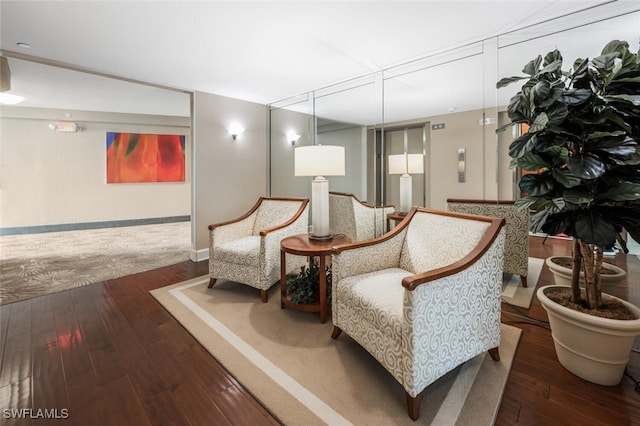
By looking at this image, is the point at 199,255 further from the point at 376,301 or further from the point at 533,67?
the point at 533,67

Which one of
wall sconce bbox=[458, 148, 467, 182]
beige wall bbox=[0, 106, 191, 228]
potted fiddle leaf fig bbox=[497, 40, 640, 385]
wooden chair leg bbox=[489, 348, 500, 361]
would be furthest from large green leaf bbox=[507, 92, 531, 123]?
beige wall bbox=[0, 106, 191, 228]

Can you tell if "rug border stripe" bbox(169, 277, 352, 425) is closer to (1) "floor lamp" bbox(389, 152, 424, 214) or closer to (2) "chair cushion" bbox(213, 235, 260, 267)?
(2) "chair cushion" bbox(213, 235, 260, 267)

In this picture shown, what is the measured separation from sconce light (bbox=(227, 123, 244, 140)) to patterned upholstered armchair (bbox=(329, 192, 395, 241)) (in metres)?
1.88

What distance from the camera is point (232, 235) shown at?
309 centimetres

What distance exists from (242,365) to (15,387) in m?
1.19

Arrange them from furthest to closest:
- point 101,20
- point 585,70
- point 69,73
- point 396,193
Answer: point 69,73 → point 396,193 → point 101,20 → point 585,70

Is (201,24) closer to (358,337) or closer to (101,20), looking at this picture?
(101,20)

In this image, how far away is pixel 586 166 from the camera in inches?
53.3

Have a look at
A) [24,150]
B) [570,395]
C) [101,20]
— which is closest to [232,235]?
[101,20]

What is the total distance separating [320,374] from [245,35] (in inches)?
102

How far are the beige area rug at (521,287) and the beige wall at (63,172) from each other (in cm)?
657

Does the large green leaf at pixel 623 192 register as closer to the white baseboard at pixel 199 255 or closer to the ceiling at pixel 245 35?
the ceiling at pixel 245 35

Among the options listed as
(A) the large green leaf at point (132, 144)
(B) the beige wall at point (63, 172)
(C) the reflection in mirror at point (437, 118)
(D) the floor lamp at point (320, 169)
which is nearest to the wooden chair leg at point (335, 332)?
(D) the floor lamp at point (320, 169)

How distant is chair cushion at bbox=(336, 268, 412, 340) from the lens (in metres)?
1.43
